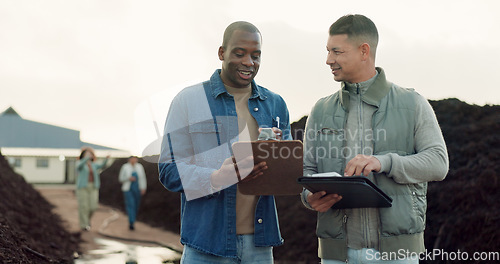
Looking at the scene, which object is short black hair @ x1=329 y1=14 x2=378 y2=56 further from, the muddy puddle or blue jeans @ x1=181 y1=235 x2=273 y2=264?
the muddy puddle

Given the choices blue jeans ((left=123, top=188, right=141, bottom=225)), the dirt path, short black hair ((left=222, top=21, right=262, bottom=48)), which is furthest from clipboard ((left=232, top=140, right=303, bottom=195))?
blue jeans ((left=123, top=188, right=141, bottom=225))

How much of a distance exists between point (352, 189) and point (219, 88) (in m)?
1.05

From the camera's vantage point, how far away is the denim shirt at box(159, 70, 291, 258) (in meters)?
2.82

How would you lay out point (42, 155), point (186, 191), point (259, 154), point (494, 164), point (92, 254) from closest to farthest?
1. point (259, 154)
2. point (186, 191)
3. point (494, 164)
4. point (92, 254)
5. point (42, 155)

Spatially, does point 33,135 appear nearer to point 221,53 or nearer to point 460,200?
point 460,200

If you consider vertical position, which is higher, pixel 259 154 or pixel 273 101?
pixel 273 101

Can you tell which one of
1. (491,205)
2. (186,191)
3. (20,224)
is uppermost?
(186,191)

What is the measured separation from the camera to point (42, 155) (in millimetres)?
44750

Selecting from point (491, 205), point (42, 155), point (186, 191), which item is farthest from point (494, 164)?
point (42, 155)

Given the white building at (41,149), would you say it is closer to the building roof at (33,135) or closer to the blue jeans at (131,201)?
the building roof at (33,135)

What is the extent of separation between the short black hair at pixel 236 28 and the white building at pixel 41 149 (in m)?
39.8

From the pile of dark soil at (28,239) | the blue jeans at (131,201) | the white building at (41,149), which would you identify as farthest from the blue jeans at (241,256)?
the white building at (41,149)

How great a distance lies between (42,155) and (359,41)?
152 ft

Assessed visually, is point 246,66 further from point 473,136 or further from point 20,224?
point 20,224
